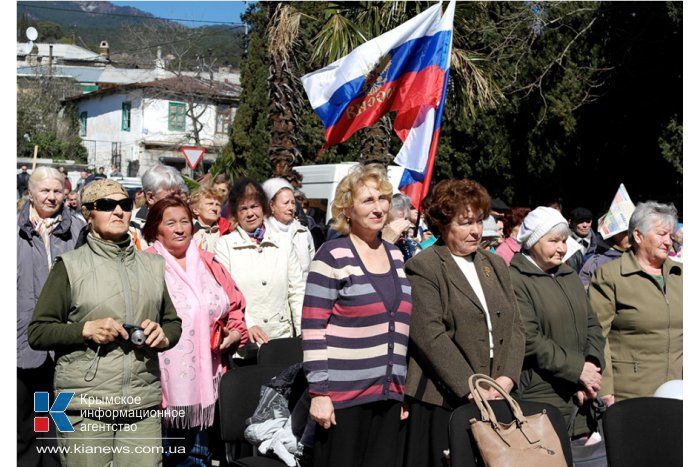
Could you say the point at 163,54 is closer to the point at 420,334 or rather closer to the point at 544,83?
the point at 544,83

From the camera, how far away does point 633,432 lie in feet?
13.9

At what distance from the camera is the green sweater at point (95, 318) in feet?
13.8

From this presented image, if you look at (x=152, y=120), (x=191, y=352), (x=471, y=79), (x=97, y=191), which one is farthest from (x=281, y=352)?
(x=152, y=120)

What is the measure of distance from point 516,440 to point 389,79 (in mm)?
4210

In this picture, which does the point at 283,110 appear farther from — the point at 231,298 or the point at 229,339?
the point at 229,339

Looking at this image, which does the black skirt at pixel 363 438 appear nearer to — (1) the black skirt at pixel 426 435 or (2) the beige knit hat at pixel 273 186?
(1) the black skirt at pixel 426 435

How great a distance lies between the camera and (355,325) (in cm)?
437

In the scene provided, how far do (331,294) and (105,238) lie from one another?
119 cm

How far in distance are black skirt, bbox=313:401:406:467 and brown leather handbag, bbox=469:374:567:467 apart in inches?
27.0

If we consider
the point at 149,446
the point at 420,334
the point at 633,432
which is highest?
the point at 420,334

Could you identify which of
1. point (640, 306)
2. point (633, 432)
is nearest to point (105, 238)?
point (633, 432)

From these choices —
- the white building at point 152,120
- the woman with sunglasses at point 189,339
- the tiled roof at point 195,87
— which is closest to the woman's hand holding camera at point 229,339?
the woman with sunglasses at point 189,339

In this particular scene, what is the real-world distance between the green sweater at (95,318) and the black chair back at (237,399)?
0.54 m

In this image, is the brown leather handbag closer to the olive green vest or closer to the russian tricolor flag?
the olive green vest
